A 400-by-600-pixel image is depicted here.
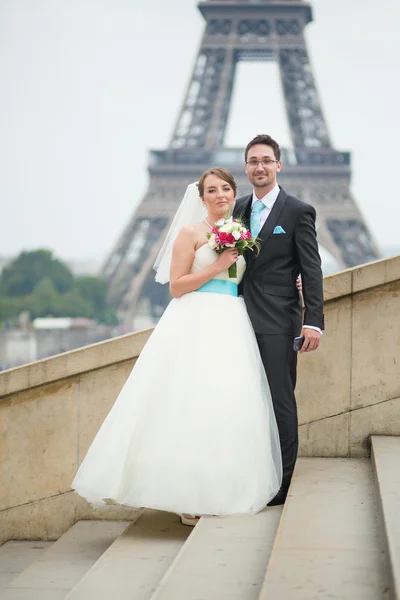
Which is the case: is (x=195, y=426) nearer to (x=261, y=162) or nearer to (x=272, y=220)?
(x=272, y=220)

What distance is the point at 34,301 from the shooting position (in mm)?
81062

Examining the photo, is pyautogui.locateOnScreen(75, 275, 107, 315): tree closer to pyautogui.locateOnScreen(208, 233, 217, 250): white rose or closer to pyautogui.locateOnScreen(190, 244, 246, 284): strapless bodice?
pyautogui.locateOnScreen(190, 244, 246, 284): strapless bodice

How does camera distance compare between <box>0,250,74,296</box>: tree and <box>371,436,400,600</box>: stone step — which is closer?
<box>371,436,400,600</box>: stone step

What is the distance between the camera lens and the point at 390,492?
4.43 meters

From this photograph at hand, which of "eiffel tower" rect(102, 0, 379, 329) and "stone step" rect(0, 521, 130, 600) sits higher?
"eiffel tower" rect(102, 0, 379, 329)

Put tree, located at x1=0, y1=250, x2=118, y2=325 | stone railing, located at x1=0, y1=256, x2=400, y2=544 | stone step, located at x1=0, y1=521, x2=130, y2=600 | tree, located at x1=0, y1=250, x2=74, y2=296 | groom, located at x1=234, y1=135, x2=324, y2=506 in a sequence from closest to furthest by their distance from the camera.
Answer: stone step, located at x1=0, y1=521, x2=130, y2=600 → groom, located at x1=234, y1=135, x2=324, y2=506 → stone railing, located at x1=0, y1=256, x2=400, y2=544 → tree, located at x1=0, y1=250, x2=118, y2=325 → tree, located at x1=0, y1=250, x2=74, y2=296

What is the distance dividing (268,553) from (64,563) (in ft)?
4.81

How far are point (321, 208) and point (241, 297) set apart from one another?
50893 mm

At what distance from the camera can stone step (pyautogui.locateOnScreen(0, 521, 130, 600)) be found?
4633mm

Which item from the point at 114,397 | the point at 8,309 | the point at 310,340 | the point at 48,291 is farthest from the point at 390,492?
the point at 48,291

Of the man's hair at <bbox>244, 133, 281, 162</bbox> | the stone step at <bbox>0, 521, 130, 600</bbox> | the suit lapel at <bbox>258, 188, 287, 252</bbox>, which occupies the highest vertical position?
the man's hair at <bbox>244, 133, 281, 162</bbox>

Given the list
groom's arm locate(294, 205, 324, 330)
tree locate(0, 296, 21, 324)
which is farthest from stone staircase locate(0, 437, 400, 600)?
tree locate(0, 296, 21, 324)

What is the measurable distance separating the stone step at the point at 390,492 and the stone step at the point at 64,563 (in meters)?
1.54

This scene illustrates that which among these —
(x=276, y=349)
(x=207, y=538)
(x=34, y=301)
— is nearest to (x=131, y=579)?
(x=207, y=538)
